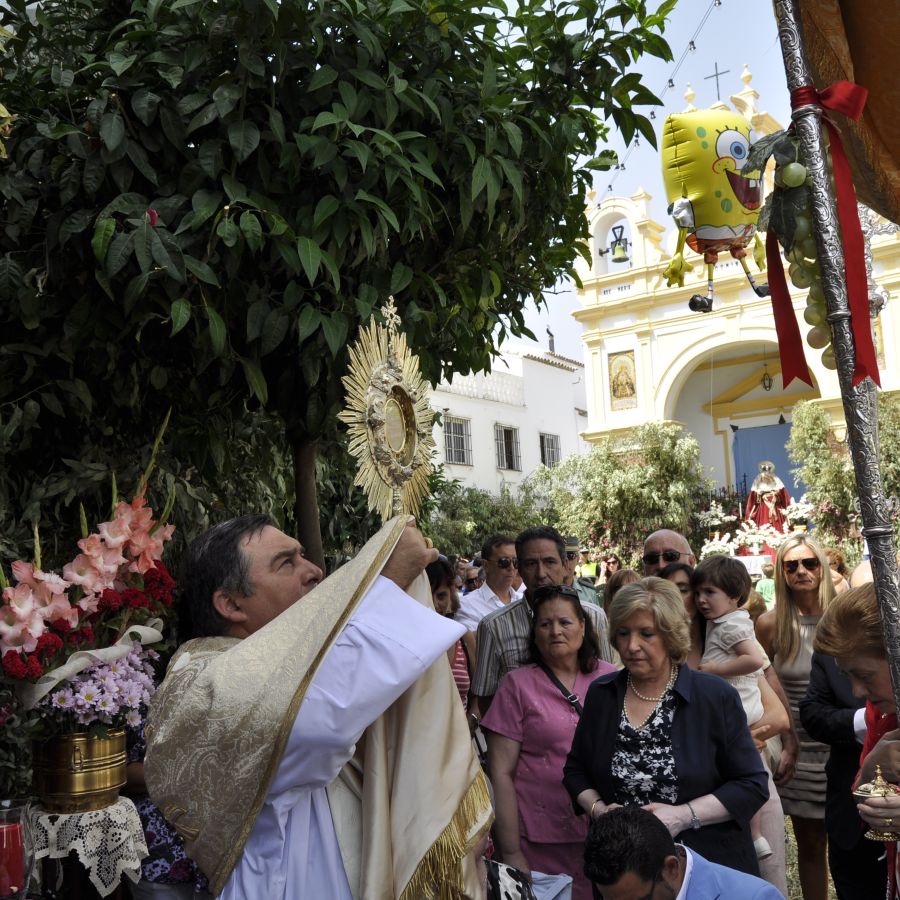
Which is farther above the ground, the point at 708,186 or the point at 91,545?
the point at 708,186

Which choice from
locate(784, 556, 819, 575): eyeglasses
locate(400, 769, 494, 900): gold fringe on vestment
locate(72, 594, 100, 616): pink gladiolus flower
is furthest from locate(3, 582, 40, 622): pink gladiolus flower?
locate(784, 556, 819, 575): eyeglasses

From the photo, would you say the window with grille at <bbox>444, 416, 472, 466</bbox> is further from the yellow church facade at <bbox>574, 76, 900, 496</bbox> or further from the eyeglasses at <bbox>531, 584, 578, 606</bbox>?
the eyeglasses at <bbox>531, 584, 578, 606</bbox>

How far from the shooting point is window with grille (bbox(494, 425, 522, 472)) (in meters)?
27.1

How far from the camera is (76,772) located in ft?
8.60

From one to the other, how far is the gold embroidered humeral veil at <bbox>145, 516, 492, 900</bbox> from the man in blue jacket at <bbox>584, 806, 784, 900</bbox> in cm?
56

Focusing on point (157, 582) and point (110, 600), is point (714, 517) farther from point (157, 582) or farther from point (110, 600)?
point (110, 600)

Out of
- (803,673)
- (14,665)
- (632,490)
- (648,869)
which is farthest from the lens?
(632,490)

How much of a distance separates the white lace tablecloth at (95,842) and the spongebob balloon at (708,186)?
3.77 metres

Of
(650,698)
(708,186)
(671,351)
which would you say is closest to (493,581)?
(708,186)

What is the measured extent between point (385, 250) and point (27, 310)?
36.0 inches

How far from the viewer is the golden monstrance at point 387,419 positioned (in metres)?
2.28

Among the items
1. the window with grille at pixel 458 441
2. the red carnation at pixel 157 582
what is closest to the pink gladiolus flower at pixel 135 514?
the red carnation at pixel 157 582

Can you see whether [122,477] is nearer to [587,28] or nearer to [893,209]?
[587,28]

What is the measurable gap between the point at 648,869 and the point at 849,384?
1363mm
